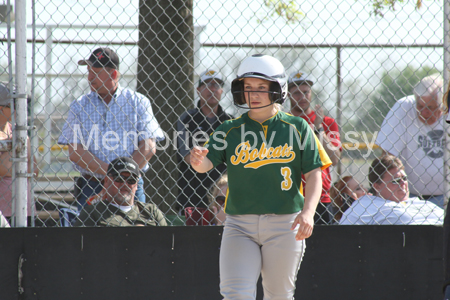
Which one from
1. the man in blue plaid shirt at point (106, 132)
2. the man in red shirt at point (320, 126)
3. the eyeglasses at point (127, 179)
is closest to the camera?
the eyeglasses at point (127, 179)

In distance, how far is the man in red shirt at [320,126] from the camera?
170 inches

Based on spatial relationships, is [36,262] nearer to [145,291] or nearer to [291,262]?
[145,291]

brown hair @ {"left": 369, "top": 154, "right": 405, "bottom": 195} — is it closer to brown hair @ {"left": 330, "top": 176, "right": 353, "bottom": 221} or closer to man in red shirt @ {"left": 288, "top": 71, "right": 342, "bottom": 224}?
man in red shirt @ {"left": 288, "top": 71, "right": 342, "bottom": 224}

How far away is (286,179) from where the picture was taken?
275 cm

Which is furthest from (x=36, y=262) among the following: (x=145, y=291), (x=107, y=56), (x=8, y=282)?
(x=107, y=56)

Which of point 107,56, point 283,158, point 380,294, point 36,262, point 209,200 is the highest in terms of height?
point 107,56

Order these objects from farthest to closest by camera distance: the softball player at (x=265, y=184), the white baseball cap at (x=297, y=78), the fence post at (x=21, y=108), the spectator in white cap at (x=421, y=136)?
1. the white baseball cap at (x=297, y=78)
2. the spectator in white cap at (x=421, y=136)
3. the fence post at (x=21, y=108)
4. the softball player at (x=265, y=184)

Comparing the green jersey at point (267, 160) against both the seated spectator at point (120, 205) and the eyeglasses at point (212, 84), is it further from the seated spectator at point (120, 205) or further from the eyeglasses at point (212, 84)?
the eyeglasses at point (212, 84)

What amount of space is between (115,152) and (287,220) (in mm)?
1997

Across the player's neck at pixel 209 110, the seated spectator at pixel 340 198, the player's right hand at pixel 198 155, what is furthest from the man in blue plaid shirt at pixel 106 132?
the seated spectator at pixel 340 198

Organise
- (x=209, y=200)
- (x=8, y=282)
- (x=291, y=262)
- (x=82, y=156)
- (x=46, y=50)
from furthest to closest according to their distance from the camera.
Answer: (x=46, y=50), (x=209, y=200), (x=82, y=156), (x=8, y=282), (x=291, y=262)

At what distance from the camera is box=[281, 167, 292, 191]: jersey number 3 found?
2.74 meters

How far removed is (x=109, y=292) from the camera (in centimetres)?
362

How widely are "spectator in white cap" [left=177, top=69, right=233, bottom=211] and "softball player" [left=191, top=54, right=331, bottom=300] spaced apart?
4.92 feet
